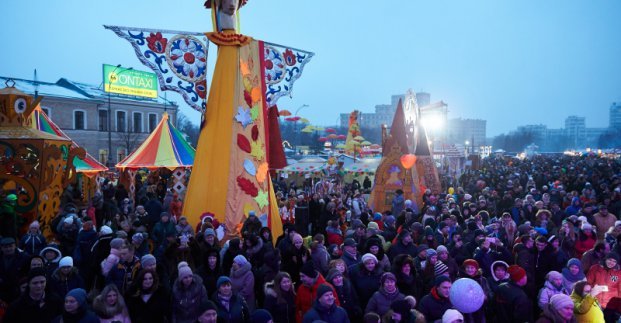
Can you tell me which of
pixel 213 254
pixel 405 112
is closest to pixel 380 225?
pixel 213 254

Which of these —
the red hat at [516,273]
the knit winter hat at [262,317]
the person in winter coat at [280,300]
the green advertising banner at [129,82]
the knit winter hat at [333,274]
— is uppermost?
the green advertising banner at [129,82]

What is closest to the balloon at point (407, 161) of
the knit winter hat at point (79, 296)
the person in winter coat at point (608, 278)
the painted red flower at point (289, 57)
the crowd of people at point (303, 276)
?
the painted red flower at point (289, 57)

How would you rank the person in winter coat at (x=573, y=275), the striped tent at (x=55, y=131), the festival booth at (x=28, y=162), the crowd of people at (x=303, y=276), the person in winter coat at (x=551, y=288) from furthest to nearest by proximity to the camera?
the striped tent at (x=55, y=131) < the festival booth at (x=28, y=162) < the person in winter coat at (x=573, y=275) < the person in winter coat at (x=551, y=288) < the crowd of people at (x=303, y=276)

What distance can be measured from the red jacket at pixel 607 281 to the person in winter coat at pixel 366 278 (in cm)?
258

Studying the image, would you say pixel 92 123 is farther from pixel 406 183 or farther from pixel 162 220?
pixel 162 220

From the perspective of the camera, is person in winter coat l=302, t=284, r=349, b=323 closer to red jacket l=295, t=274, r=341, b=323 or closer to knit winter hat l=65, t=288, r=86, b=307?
red jacket l=295, t=274, r=341, b=323

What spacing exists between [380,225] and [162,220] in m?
4.32

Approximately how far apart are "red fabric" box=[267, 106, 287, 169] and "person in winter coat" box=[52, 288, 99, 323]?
726 cm

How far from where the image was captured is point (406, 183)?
53.6 ft

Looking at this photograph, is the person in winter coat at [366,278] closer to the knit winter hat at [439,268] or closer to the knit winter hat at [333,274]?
the knit winter hat at [333,274]

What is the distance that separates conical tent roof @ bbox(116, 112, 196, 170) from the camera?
16.5 m

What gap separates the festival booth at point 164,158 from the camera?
16475mm

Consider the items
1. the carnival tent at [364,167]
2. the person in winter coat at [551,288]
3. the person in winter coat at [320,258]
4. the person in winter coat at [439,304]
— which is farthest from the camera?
the carnival tent at [364,167]

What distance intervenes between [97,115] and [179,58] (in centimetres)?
3207
